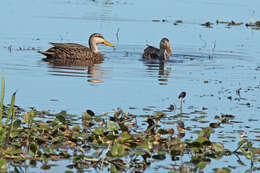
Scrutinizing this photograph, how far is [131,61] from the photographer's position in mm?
18719

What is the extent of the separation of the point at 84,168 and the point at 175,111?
3.79m

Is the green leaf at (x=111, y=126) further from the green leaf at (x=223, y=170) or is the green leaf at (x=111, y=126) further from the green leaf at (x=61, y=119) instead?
the green leaf at (x=223, y=170)

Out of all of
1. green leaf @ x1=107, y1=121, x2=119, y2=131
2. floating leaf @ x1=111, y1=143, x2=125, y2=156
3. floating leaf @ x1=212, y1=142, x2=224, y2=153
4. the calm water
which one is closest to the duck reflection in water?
the calm water

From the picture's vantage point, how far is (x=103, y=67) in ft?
56.4

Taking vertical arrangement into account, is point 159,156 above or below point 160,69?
below

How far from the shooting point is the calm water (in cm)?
1190

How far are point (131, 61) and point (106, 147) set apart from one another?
1069 cm

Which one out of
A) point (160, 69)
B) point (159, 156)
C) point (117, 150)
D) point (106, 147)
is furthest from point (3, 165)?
point (160, 69)

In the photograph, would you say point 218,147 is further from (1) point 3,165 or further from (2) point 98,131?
(1) point 3,165

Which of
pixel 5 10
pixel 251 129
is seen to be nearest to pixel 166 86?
pixel 251 129

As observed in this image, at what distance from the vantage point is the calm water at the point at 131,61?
39.0 ft

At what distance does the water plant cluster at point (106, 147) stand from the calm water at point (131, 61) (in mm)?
1460

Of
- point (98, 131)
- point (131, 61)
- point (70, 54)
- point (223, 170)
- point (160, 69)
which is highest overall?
point (70, 54)

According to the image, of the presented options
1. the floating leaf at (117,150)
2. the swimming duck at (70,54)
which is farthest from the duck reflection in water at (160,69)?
the floating leaf at (117,150)
